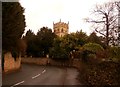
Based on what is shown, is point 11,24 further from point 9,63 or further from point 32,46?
point 32,46

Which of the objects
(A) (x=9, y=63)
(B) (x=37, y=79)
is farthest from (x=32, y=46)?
(B) (x=37, y=79)

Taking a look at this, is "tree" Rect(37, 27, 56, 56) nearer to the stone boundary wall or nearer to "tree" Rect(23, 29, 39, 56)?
"tree" Rect(23, 29, 39, 56)

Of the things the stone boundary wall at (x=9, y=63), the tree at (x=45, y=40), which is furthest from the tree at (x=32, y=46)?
the stone boundary wall at (x=9, y=63)

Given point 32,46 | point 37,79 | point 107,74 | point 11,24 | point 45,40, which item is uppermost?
point 45,40

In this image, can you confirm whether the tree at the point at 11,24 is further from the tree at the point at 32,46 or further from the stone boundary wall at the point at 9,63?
the tree at the point at 32,46

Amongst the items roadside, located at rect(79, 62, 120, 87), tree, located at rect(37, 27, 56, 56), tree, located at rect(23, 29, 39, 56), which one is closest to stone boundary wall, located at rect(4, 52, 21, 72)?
roadside, located at rect(79, 62, 120, 87)

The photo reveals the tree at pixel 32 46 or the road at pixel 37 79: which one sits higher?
the tree at pixel 32 46

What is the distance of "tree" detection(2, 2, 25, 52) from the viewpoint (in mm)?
30453

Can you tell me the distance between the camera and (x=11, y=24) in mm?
31406

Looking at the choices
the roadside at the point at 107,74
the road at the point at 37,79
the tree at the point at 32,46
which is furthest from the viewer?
the tree at the point at 32,46

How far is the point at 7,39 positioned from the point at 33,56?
47.8m

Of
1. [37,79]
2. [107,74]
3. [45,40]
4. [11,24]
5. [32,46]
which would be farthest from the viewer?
[45,40]

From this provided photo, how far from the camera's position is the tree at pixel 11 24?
30453mm

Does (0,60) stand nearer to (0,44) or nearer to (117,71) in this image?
(0,44)
